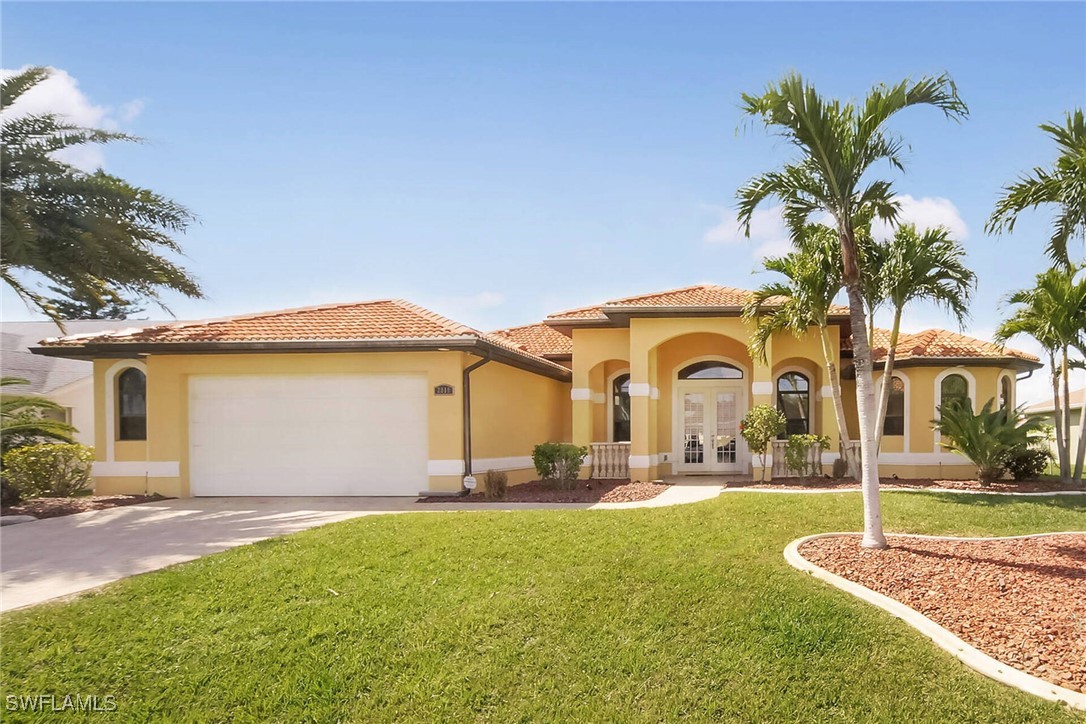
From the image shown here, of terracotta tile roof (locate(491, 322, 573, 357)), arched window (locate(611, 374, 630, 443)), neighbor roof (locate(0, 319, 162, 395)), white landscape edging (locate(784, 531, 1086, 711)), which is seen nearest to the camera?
white landscape edging (locate(784, 531, 1086, 711))

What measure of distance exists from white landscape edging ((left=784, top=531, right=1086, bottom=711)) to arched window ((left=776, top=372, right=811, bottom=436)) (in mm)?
11077

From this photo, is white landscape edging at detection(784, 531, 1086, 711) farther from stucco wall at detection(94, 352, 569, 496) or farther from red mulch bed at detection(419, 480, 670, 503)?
stucco wall at detection(94, 352, 569, 496)

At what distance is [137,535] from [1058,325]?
16.1 metres

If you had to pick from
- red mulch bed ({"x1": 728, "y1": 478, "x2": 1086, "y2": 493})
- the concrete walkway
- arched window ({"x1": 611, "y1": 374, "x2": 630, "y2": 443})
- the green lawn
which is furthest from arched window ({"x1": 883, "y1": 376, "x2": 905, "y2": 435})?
the green lawn

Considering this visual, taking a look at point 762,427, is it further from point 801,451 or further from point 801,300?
point 801,300

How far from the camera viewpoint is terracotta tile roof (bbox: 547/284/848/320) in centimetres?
1559

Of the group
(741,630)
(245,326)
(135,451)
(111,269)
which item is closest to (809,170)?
(741,630)

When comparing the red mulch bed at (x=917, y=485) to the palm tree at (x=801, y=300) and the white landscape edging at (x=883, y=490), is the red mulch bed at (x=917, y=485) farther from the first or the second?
the palm tree at (x=801, y=300)

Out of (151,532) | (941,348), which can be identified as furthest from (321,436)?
(941,348)

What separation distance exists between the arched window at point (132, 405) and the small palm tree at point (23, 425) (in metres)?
1.68

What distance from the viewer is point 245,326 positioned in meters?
14.3

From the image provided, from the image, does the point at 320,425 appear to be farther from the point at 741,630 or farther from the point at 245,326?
the point at 741,630

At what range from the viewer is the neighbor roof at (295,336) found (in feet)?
43.3

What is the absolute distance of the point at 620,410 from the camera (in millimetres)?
19266
